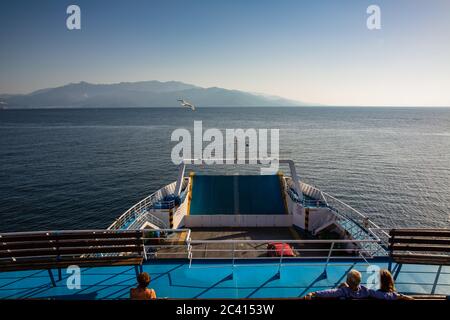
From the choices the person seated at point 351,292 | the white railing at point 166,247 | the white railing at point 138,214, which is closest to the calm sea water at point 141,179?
the white railing at point 138,214

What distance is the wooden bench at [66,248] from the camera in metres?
6.73

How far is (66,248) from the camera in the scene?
6.90m

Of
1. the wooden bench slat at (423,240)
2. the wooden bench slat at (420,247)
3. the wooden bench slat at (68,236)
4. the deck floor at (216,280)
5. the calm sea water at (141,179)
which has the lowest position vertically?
the calm sea water at (141,179)

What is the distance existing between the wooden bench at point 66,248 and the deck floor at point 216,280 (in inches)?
31.2

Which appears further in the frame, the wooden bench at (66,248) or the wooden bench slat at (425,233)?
the wooden bench slat at (425,233)

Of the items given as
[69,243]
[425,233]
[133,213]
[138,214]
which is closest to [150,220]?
[138,214]

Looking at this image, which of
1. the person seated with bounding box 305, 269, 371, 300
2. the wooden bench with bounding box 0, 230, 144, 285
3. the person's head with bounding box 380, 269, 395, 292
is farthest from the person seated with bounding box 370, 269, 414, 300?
the wooden bench with bounding box 0, 230, 144, 285

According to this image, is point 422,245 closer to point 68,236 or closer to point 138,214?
point 68,236

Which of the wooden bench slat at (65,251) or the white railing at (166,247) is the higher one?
the wooden bench slat at (65,251)

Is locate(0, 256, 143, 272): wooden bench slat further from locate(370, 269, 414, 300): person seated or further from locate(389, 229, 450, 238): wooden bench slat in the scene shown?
locate(389, 229, 450, 238): wooden bench slat

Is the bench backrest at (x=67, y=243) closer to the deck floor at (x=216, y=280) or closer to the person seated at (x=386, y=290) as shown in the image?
the deck floor at (x=216, y=280)

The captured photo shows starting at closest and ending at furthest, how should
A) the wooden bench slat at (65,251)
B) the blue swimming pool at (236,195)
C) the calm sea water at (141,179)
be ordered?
the wooden bench slat at (65,251) → the blue swimming pool at (236,195) → the calm sea water at (141,179)

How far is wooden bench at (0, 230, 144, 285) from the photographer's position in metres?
6.73

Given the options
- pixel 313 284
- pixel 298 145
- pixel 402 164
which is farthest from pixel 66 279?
pixel 298 145
